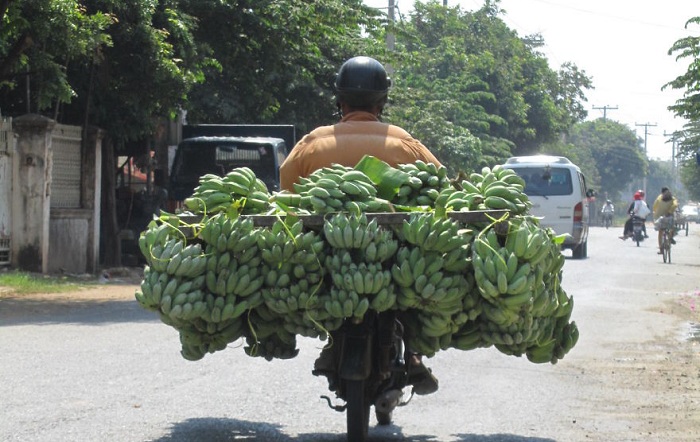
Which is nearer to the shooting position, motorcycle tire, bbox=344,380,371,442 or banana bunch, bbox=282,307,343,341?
banana bunch, bbox=282,307,343,341

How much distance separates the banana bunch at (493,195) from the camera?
4863 millimetres

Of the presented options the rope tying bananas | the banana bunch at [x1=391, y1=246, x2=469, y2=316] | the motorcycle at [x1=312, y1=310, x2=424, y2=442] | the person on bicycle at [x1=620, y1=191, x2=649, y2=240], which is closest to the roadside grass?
the motorcycle at [x1=312, y1=310, x2=424, y2=442]

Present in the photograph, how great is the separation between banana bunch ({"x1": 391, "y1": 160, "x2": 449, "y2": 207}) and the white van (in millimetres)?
18171

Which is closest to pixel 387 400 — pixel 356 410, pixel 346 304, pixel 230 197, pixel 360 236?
pixel 356 410

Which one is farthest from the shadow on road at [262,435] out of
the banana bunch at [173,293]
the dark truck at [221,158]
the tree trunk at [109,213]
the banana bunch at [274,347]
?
the tree trunk at [109,213]

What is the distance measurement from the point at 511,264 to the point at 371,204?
693 millimetres

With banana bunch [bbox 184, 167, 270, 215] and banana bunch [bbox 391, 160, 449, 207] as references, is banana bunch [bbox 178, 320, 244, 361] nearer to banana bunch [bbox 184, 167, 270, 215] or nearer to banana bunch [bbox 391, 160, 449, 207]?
banana bunch [bbox 184, 167, 270, 215]

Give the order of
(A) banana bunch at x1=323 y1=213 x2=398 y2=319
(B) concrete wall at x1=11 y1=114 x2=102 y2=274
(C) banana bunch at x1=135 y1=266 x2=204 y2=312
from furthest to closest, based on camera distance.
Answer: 1. (B) concrete wall at x1=11 y1=114 x2=102 y2=274
2. (C) banana bunch at x1=135 y1=266 x2=204 y2=312
3. (A) banana bunch at x1=323 y1=213 x2=398 y2=319

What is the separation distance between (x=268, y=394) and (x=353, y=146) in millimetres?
2526

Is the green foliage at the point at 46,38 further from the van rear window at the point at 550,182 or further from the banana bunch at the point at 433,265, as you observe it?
the van rear window at the point at 550,182

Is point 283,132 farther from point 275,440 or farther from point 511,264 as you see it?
point 511,264

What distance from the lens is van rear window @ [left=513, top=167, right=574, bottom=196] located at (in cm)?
2342

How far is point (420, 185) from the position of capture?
5.07m

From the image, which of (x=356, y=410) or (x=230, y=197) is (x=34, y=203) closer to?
(x=230, y=197)
